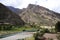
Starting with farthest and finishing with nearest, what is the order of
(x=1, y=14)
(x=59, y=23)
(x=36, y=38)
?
1. (x=1, y=14)
2. (x=59, y=23)
3. (x=36, y=38)

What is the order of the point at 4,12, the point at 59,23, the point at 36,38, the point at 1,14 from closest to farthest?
the point at 36,38 → the point at 59,23 → the point at 1,14 → the point at 4,12

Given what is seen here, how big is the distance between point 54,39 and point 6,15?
6634 inches

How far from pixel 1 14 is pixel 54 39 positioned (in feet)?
523

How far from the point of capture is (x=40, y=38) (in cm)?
2320

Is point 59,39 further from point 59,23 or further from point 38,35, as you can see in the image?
point 59,23

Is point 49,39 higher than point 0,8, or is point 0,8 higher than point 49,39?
point 0,8

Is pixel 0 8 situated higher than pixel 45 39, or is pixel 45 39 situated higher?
pixel 0 8

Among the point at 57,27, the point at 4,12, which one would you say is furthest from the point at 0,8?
the point at 57,27

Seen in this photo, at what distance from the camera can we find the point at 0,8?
188m

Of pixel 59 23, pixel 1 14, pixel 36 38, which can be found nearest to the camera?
pixel 36 38

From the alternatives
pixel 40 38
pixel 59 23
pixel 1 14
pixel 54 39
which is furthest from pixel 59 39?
pixel 1 14

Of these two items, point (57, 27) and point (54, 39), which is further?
point (57, 27)

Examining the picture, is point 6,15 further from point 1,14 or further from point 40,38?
point 40,38

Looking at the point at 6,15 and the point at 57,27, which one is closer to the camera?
the point at 57,27
